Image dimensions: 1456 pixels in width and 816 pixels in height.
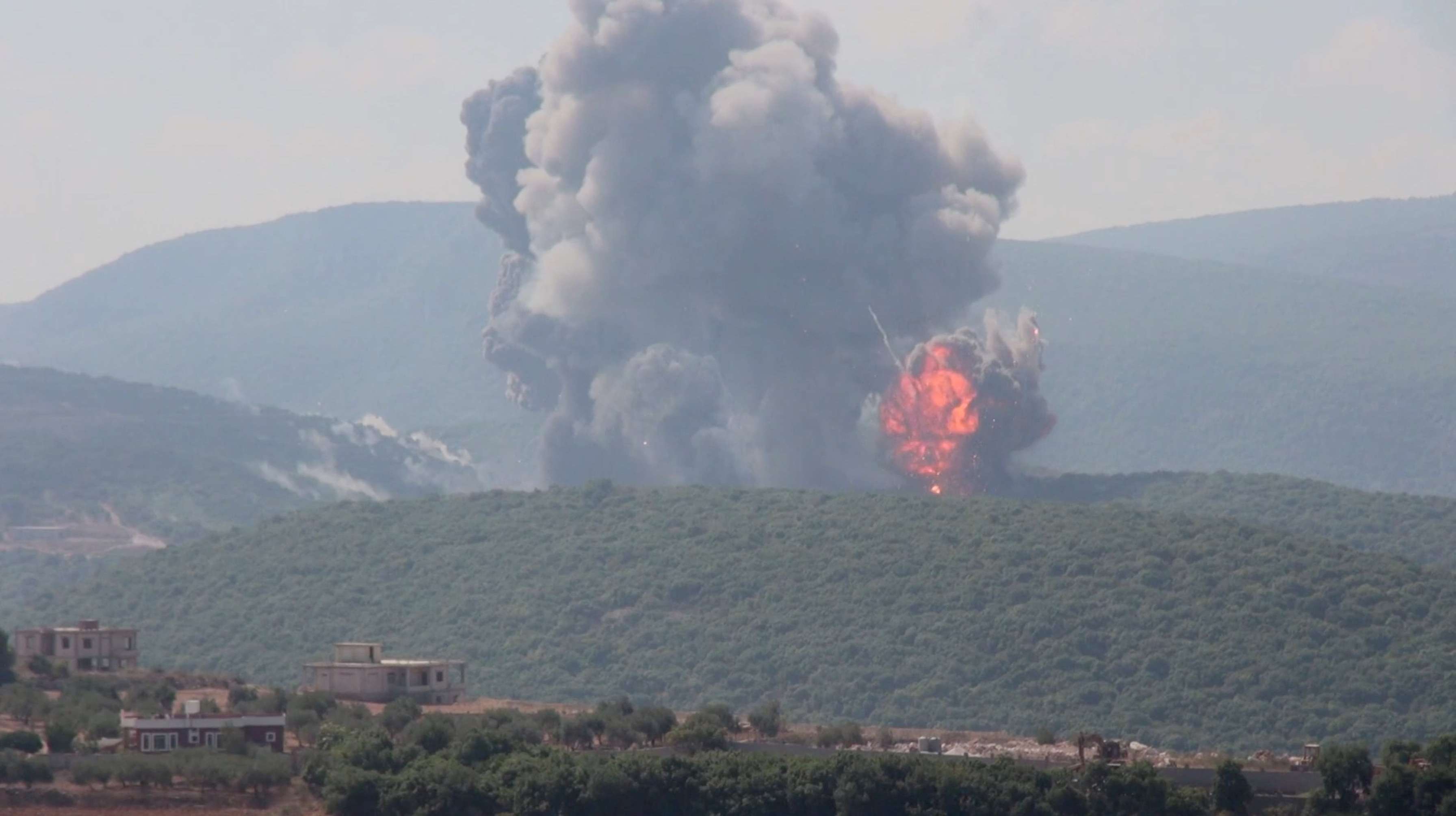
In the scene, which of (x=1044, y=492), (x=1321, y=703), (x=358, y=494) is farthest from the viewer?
(x=358, y=494)

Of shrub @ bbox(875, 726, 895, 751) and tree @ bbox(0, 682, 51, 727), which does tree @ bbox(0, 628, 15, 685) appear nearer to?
tree @ bbox(0, 682, 51, 727)

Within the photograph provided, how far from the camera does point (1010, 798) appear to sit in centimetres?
6450

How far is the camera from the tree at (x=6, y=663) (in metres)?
83.4

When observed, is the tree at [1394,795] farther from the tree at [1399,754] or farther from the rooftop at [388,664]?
the rooftop at [388,664]

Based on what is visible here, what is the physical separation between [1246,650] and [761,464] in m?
50.1

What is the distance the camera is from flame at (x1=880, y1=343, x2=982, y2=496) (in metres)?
142

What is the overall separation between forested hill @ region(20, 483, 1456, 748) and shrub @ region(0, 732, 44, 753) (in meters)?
38.9

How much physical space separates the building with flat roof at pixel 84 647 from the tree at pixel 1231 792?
41.6m

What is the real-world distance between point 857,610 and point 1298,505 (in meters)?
43.2

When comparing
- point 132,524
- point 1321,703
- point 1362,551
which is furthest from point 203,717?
point 132,524

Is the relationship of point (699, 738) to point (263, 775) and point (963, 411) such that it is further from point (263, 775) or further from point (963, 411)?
point (963, 411)

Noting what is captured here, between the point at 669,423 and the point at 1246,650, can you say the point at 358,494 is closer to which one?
the point at 669,423

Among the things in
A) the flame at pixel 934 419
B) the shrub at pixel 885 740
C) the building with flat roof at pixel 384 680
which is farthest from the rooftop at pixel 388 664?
the flame at pixel 934 419

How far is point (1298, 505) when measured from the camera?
151 m
